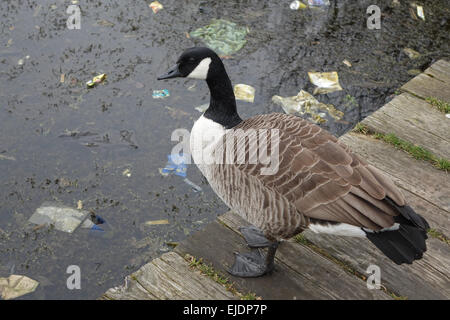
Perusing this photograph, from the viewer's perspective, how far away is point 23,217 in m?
3.41

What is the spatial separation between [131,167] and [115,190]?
0.91ft

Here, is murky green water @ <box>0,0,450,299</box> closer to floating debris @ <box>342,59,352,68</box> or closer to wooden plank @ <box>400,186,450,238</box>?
floating debris @ <box>342,59,352,68</box>

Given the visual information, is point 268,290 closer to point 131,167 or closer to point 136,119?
point 131,167

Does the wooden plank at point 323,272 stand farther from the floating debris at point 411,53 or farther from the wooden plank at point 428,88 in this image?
the floating debris at point 411,53

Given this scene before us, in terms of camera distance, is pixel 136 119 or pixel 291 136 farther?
pixel 136 119

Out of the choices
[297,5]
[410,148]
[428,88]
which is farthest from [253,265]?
[297,5]

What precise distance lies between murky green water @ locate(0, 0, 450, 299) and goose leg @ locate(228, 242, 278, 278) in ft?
2.65

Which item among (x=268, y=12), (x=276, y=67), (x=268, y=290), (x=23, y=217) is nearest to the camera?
(x=268, y=290)

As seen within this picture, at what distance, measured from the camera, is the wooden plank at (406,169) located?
129 inches

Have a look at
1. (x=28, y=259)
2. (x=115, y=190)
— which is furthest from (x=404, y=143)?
(x=28, y=259)

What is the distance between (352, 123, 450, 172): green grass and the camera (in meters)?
3.48

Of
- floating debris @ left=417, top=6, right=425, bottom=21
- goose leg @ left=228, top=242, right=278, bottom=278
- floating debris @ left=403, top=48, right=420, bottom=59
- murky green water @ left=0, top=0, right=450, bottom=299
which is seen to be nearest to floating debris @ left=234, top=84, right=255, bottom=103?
murky green water @ left=0, top=0, right=450, bottom=299

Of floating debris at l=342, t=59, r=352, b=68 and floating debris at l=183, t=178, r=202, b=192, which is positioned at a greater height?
floating debris at l=342, t=59, r=352, b=68

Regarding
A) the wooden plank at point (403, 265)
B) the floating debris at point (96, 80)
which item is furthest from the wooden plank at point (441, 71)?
the floating debris at point (96, 80)
